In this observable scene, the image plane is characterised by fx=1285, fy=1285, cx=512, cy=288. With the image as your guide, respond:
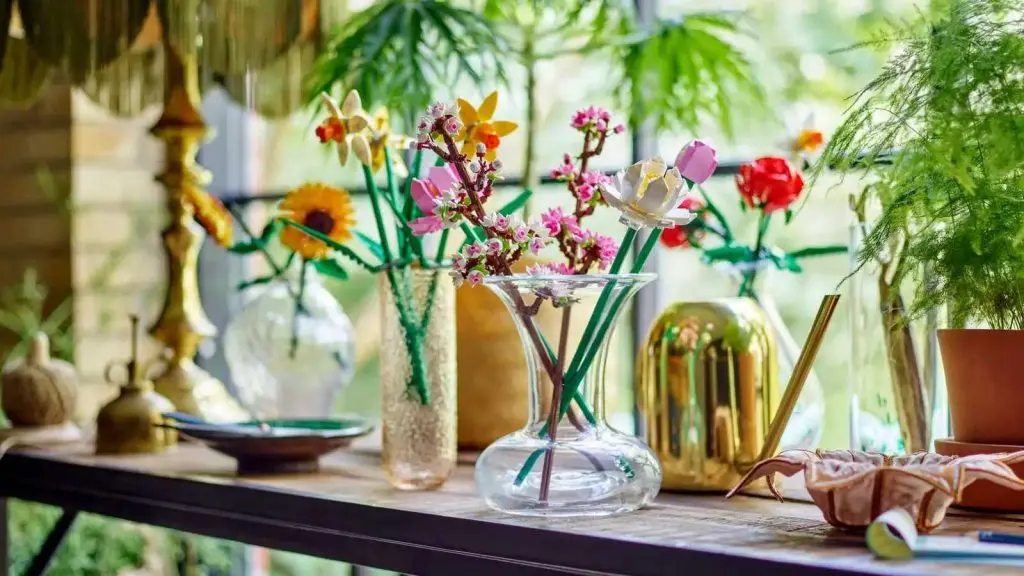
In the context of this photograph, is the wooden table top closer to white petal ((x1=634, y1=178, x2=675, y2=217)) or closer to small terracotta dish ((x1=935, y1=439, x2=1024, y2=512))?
small terracotta dish ((x1=935, y1=439, x2=1024, y2=512))

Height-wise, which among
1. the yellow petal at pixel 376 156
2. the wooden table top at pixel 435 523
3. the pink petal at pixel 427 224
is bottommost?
the wooden table top at pixel 435 523

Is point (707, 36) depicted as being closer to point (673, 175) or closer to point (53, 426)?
point (673, 175)

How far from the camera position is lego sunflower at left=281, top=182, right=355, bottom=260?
137 cm

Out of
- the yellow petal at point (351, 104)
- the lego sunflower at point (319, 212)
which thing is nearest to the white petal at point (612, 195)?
the yellow petal at point (351, 104)

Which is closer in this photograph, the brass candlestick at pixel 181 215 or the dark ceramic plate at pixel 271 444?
the dark ceramic plate at pixel 271 444

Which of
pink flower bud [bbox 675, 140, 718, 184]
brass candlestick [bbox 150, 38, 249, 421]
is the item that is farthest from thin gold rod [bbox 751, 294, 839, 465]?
brass candlestick [bbox 150, 38, 249, 421]

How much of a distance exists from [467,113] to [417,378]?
263 mm

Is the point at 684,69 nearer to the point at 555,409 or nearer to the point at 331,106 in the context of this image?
the point at 331,106

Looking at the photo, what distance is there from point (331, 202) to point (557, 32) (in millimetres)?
366

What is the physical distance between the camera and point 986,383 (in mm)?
1018

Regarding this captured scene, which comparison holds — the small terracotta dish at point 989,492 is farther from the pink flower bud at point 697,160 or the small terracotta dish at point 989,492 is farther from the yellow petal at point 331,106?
the yellow petal at point 331,106

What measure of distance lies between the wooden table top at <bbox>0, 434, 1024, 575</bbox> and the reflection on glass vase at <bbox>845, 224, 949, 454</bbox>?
123 millimetres

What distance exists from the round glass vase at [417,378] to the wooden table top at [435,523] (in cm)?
3

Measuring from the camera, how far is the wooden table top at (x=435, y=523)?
2.87 ft
